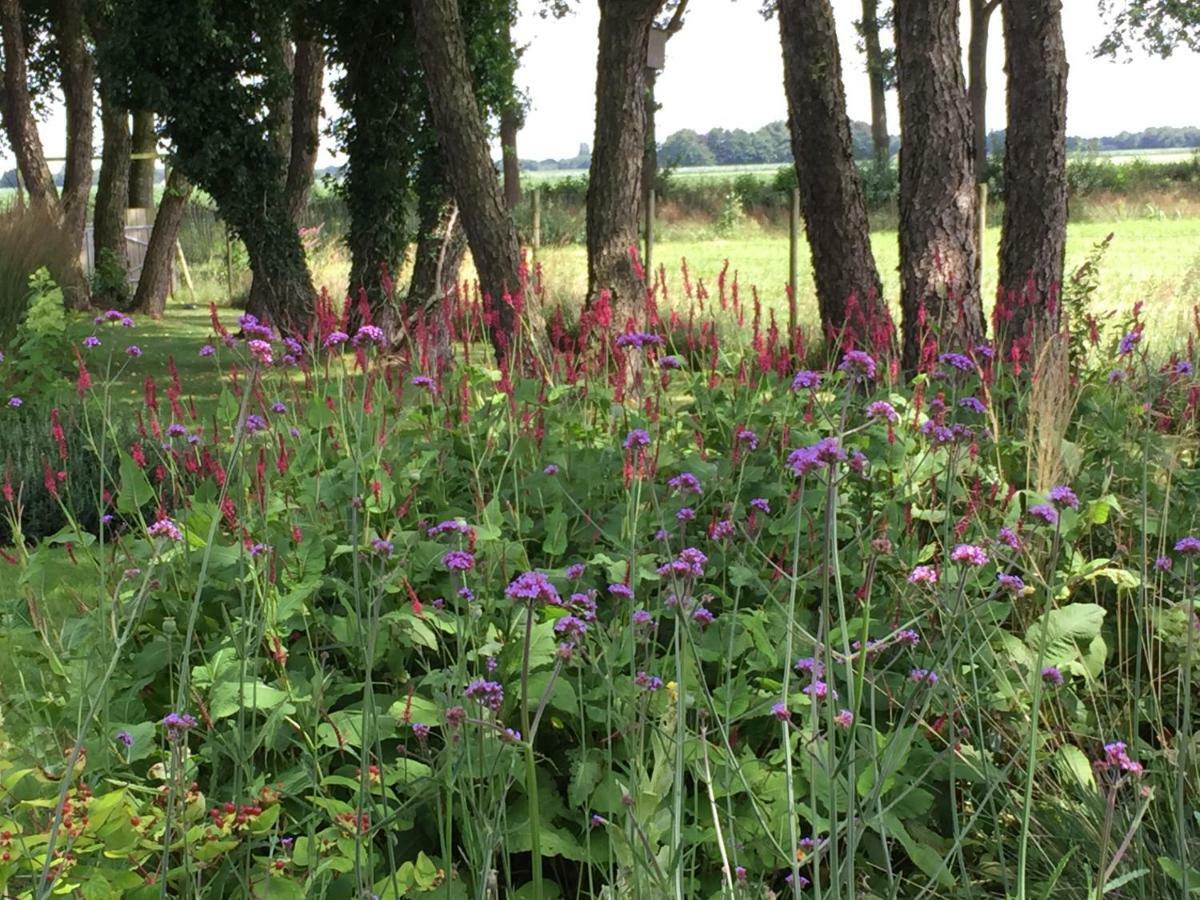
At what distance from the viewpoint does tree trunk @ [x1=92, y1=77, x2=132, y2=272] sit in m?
15.8

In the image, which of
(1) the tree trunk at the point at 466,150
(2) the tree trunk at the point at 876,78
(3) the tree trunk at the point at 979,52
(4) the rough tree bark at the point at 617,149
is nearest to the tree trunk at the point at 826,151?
(4) the rough tree bark at the point at 617,149

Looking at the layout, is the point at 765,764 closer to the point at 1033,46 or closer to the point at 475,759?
the point at 475,759

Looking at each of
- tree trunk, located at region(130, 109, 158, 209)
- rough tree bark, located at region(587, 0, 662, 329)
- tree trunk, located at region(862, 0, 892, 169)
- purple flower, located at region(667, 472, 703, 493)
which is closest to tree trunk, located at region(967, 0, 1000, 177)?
tree trunk, located at region(862, 0, 892, 169)

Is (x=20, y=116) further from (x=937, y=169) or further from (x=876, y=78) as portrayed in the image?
(x=876, y=78)

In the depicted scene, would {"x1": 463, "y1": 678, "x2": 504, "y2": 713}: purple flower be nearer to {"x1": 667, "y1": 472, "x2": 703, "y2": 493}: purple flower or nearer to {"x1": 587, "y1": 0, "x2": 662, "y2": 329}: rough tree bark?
{"x1": 667, "y1": 472, "x2": 703, "y2": 493}: purple flower

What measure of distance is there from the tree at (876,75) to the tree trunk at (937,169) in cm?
2210

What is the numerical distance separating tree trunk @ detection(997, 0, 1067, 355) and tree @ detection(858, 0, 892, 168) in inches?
861

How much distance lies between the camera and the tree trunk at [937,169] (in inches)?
223

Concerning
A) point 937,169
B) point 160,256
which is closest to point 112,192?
point 160,256

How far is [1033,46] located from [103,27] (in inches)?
541

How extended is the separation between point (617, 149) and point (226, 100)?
3930 mm

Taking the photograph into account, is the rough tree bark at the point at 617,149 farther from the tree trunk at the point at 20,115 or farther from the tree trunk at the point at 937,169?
the tree trunk at the point at 20,115

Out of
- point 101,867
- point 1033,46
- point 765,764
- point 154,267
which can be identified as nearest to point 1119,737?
point 765,764

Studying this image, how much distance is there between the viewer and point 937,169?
569cm
